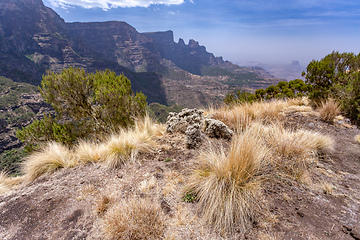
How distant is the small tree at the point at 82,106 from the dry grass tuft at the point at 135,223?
500 centimetres

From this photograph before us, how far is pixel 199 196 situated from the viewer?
292cm

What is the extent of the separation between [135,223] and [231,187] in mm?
1554

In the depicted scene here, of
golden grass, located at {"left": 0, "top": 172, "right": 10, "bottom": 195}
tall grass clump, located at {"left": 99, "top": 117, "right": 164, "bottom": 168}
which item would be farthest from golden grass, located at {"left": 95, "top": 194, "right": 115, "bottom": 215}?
golden grass, located at {"left": 0, "top": 172, "right": 10, "bottom": 195}

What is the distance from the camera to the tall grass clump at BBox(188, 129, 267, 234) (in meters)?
2.44

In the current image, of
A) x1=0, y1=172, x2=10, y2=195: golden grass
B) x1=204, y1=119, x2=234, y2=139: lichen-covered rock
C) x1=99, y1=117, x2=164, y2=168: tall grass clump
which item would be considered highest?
x1=204, y1=119, x2=234, y2=139: lichen-covered rock

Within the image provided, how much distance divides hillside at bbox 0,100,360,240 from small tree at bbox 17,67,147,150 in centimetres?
300

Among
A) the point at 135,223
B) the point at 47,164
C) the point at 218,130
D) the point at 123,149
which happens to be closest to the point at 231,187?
the point at 135,223

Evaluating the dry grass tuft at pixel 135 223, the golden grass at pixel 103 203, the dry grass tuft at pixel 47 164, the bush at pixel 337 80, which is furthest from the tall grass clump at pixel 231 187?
the bush at pixel 337 80

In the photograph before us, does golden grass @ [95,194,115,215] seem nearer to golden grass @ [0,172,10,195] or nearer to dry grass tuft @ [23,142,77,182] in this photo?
dry grass tuft @ [23,142,77,182]

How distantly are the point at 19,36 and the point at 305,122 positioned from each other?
287 metres

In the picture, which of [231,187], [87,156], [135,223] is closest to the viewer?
[135,223]

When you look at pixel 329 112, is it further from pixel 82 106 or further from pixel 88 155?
pixel 82 106

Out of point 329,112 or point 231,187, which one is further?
point 329,112

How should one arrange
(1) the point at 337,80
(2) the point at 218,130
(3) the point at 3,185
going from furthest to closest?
(1) the point at 337,80, (2) the point at 218,130, (3) the point at 3,185
